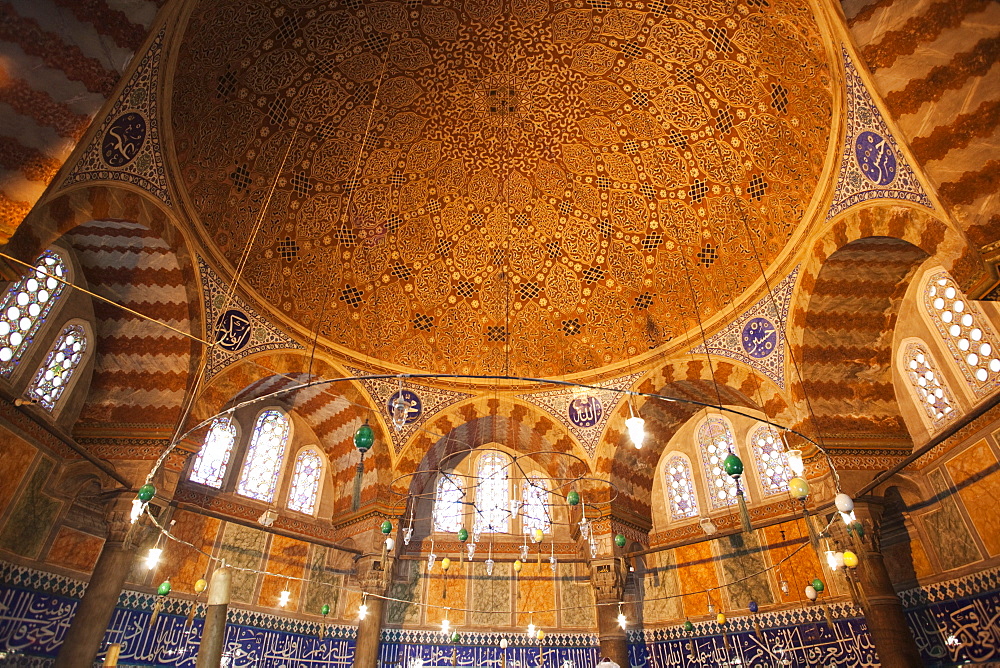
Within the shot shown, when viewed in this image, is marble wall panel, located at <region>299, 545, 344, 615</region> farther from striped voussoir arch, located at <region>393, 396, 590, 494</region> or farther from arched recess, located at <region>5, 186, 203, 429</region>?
arched recess, located at <region>5, 186, 203, 429</region>

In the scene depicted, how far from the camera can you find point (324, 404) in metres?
12.4

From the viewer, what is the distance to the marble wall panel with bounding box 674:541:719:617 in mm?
11180

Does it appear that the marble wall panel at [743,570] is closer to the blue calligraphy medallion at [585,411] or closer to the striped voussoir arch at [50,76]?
the blue calligraphy medallion at [585,411]

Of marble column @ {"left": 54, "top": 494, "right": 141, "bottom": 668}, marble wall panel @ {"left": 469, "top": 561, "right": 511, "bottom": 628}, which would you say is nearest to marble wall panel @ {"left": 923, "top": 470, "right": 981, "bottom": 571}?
marble wall panel @ {"left": 469, "top": 561, "right": 511, "bottom": 628}

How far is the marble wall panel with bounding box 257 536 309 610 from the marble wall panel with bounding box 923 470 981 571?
11.3 metres

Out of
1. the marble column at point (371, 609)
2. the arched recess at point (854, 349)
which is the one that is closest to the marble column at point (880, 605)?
the arched recess at point (854, 349)

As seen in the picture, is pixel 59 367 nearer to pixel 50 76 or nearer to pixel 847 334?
pixel 50 76

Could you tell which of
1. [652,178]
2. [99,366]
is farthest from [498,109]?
[99,366]

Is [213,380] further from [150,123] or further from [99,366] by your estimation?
[150,123]

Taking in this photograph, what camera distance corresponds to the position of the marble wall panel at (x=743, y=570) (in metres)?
10.7

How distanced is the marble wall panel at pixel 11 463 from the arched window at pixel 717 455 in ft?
40.2

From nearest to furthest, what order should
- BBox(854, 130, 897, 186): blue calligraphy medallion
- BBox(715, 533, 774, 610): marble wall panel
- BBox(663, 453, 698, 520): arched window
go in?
BBox(854, 130, 897, 186): blue calligraphy medallion < BBox(715, 533, 774, 610): marble wall panel < BBox(663, 453, 698, 520): arched window

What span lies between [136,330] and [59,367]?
1231 mm

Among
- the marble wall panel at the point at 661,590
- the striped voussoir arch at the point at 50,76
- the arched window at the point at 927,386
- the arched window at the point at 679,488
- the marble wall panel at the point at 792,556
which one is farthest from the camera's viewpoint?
the arched window at the point at 679,488
